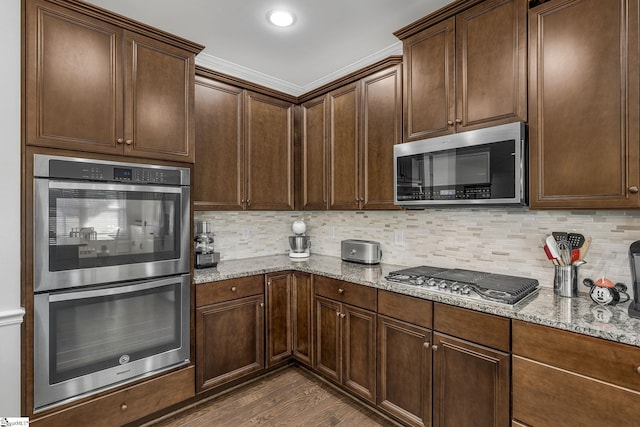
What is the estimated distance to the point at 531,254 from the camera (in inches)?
79.3

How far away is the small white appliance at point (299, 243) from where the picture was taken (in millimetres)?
3207

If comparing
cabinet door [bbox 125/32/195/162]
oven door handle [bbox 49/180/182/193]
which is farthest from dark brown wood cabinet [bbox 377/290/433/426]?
cabinet door [bbox 125/32/195/162]

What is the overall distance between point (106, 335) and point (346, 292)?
1.54 m

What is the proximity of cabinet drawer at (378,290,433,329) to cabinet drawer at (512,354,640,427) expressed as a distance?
47 cm

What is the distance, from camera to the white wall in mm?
1620

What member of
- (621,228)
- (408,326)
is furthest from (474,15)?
(408,326)

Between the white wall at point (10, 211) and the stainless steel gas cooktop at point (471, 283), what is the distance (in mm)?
2101

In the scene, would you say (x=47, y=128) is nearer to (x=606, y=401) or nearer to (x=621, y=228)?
(x=606, y=401)

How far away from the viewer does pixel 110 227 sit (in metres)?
1.93

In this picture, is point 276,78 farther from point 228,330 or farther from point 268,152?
point 228,330

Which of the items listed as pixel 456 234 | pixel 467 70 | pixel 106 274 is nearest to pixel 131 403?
pixel 106 274

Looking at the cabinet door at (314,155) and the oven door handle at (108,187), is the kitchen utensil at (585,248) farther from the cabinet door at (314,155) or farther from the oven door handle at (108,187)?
the oven door handle at (108,187)

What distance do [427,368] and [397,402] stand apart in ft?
1.19

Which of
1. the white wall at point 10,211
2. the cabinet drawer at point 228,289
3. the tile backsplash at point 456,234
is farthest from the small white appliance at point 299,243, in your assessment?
the white wall at point 10,211
